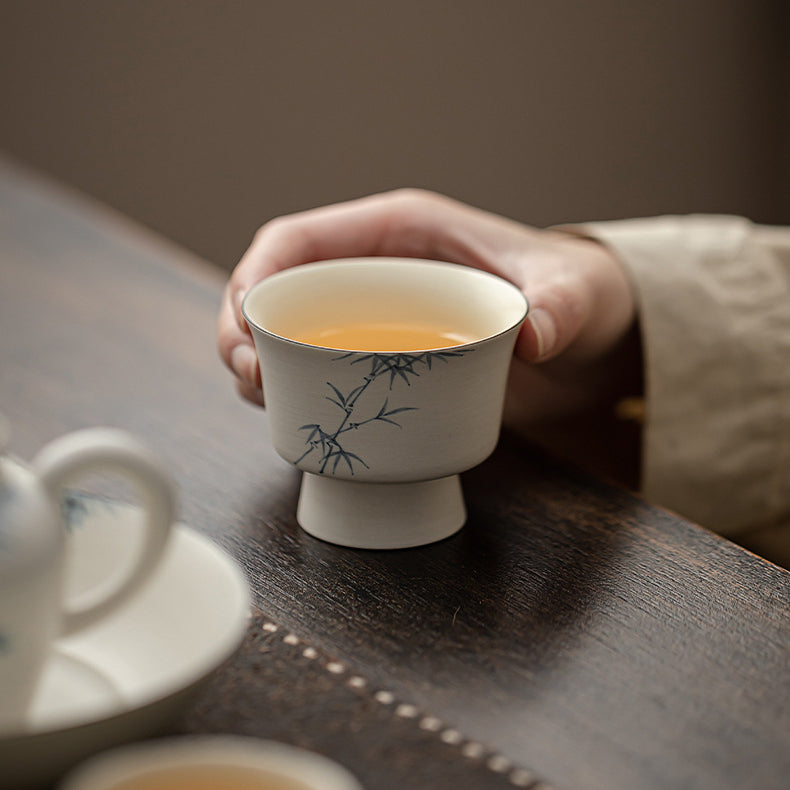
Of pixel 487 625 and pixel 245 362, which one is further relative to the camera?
pixel 245 362

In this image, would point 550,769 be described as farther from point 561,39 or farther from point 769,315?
point 561,39

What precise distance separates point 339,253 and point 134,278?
0.92ft

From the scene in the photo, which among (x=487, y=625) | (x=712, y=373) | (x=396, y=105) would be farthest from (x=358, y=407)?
(x=396, y=105)

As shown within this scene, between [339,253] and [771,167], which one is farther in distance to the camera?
[771,167]

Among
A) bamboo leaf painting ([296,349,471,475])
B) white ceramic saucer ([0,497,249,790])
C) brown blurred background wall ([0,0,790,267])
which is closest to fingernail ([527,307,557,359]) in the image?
bamboo leaf painting ([296,349,471,475])

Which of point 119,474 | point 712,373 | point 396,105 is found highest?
point 119,474

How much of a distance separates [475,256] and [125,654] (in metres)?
0.41

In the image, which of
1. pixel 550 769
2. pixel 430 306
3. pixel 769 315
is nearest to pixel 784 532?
pixel 769 315

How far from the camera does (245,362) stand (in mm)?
596

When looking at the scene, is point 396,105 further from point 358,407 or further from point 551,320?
point 358,407

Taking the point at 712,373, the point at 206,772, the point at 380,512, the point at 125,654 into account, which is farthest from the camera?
the point at 712,373

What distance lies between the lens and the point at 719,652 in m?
0.44

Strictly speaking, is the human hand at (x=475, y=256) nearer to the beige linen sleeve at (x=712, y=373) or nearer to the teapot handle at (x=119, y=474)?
the beige linen sleeve at (x=712, y=373)

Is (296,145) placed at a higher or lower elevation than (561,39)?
lower
